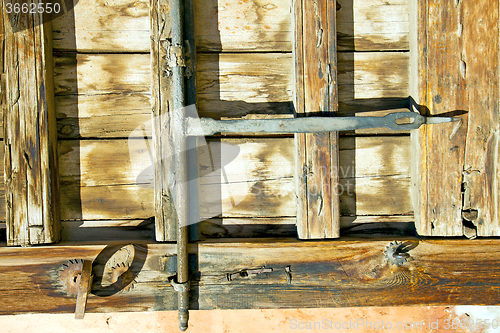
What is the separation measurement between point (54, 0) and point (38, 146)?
0.74 meters

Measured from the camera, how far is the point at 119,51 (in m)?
1.45

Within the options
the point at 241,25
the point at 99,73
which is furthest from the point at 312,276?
the point at 99,73

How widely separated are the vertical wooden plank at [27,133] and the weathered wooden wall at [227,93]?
105mm

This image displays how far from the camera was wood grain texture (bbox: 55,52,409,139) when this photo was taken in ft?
4.76

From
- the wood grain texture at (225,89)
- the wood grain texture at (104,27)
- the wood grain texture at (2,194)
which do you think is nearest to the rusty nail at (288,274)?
the wood grain texture at (225,89)

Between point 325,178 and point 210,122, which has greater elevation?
point 210,122

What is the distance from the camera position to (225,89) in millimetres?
1467

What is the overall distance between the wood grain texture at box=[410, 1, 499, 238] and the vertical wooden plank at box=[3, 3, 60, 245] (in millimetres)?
1816

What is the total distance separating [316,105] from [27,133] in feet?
4.58

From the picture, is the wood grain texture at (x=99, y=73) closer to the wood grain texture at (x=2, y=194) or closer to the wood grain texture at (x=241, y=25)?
the wood grain texture at (x=241, y=25)

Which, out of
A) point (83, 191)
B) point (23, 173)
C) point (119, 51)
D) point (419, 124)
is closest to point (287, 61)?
point (419, 124)

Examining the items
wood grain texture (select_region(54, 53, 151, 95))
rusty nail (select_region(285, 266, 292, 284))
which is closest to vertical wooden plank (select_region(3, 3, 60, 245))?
wood grain texture (select_region(54, 53, 151, 95))

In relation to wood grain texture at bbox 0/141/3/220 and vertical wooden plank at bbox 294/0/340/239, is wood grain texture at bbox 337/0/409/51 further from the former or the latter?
wood grain texture at bbox 0/141/3/220

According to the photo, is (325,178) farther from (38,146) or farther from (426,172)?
(38,146)
